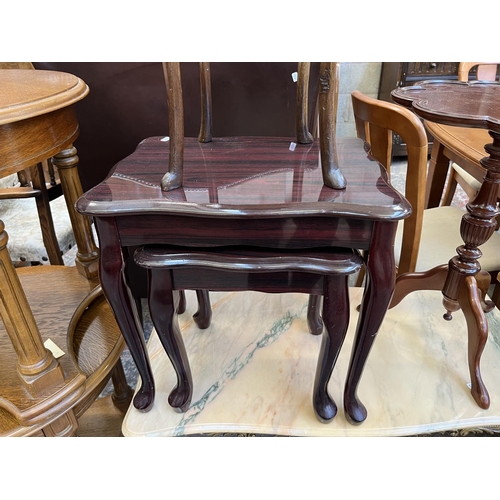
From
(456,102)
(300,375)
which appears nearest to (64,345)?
(300,375)

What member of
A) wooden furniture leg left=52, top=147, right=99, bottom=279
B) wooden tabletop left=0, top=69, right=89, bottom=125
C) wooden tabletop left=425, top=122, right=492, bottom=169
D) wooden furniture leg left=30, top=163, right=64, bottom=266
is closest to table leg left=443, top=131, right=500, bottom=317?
wooden tabletop left=425, top=122, right=492, bottom=169

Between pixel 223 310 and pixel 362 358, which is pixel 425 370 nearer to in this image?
pixel 362 358

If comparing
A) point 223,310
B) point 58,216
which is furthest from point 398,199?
point 58,216

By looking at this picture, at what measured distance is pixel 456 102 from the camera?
734 millimetres

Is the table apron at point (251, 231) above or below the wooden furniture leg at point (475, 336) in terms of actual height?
above

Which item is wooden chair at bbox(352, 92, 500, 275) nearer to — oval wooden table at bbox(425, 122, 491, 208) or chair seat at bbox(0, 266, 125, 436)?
oval wooden table at bbox(425, 122, 491, 208)

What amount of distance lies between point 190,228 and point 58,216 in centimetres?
86

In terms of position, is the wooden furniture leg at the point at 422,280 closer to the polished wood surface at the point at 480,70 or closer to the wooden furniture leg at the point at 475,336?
the wooden furniture leg at the point at 475,336

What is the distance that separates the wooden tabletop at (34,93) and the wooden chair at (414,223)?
0.57 meters

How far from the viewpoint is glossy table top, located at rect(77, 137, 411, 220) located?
0.54 meters

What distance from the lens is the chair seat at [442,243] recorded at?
1063 mm

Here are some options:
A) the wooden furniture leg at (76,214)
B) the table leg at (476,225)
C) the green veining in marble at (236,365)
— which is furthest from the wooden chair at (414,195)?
the wooden furniture leg at (76,214)

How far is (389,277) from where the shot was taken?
602 mm

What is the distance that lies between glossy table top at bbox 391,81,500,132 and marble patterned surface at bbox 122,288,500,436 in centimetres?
56
